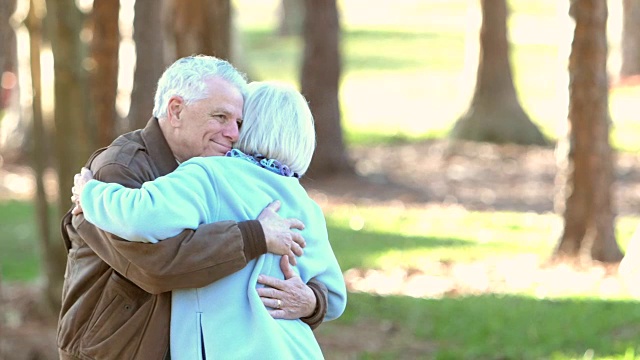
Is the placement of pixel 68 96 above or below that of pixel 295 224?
below

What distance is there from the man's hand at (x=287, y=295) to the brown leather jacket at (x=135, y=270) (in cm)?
8

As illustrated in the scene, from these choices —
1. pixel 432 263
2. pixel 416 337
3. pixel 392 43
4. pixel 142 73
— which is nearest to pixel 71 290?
pixel 416 337

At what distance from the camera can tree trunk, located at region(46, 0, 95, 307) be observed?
906cm

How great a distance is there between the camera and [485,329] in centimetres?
873

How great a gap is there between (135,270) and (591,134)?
28.8 feet

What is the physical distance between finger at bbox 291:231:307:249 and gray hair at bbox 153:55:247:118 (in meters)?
0.49

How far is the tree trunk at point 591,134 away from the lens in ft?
38.5

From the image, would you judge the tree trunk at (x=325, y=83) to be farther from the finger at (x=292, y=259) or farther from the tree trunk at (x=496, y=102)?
the finger at (x=292, y=259)

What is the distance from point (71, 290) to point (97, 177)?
44 cm

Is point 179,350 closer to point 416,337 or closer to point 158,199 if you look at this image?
point 158,199

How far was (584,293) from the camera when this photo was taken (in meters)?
10.1

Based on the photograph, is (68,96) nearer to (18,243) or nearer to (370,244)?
(370,244)

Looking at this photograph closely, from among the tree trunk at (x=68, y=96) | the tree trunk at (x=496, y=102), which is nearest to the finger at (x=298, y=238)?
the tree trunk at (x=68, y=96)

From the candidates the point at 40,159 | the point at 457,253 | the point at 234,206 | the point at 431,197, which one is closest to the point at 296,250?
the point at 234,206
